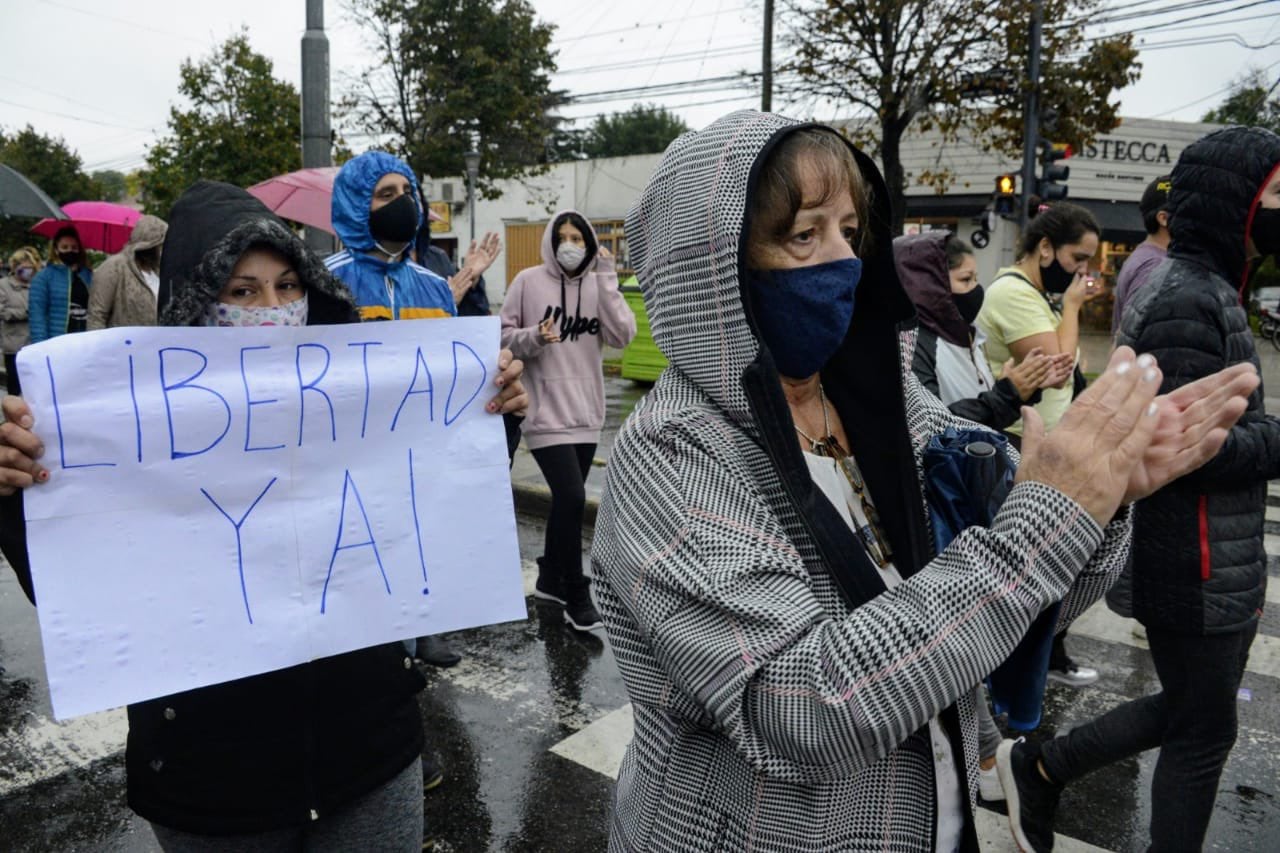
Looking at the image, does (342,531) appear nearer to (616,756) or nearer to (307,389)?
(307,389)

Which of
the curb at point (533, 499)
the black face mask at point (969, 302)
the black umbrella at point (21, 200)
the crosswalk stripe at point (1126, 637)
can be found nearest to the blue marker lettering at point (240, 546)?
the black face mask at point (969, 302)

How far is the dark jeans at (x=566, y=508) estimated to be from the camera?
5.21 m

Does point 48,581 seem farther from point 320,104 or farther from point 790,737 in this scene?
point 320,104

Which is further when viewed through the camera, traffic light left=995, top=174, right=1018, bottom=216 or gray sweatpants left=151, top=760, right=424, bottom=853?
traffic light left=995, top=174, right=1018, bottom=216

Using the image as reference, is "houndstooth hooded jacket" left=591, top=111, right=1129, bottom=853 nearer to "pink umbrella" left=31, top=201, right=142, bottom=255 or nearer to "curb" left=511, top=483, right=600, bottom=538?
"curb" left=511, top=483, right=600, bottom=538

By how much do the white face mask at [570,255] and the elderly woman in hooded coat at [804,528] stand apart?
3782 mm

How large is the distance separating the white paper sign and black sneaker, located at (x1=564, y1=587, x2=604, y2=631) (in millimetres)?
3082

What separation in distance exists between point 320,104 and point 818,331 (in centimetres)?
775

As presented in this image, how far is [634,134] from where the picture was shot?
66.6 meters

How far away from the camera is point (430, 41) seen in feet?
79.6

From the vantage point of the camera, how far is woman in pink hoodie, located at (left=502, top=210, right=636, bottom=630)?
522 centimetres

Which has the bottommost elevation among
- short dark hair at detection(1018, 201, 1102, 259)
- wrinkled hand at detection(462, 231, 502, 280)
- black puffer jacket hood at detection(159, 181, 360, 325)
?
black puffer jacket hood at detection(159, 181, 360, 325)

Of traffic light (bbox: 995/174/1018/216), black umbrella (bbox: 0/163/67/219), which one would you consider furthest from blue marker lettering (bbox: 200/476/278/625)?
traffic light (bbox: 995/174/1018/216)

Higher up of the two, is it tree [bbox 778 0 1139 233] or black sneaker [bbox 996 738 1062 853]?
tree [bbox 778 0 1139 233]
